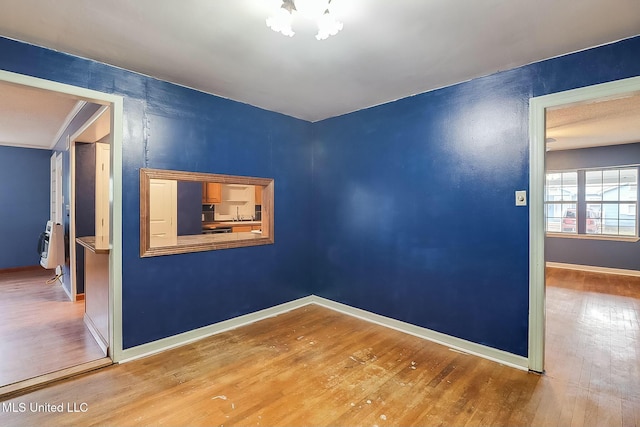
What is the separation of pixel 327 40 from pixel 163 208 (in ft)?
12.1

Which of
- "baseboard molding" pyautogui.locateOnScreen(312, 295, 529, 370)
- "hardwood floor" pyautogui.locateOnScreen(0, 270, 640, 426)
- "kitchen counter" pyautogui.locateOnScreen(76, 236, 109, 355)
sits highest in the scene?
"kitchen counter" pyautogui.locateOnScreen(76, 236, 109, 355)

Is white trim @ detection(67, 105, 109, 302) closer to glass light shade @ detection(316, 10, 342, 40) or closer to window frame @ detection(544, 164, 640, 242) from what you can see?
glass light shade @ detection(316, 10, 342, 40)

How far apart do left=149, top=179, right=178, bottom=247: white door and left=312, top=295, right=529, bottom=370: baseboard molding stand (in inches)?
106

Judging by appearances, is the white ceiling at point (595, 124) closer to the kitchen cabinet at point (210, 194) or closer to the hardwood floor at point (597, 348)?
the hardwood floor at point (597, 348)

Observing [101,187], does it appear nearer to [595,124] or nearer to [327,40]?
[327,40]

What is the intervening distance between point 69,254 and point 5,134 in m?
2.54

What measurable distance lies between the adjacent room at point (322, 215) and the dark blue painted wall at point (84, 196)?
25 mm

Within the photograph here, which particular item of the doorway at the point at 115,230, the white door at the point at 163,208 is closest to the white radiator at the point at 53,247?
the white door at the point at 163,208

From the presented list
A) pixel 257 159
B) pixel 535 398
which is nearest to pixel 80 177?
pixel 257 159

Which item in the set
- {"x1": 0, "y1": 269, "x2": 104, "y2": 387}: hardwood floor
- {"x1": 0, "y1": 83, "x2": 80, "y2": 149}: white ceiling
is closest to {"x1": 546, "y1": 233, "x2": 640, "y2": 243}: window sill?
{"x1": 0, "y1": 269, "x2": 104, "y2": 387}: hardwood floor

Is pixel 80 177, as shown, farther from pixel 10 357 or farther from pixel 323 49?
pixel 323 49

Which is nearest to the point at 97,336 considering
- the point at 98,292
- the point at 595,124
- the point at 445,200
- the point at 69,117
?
the point at 98,292

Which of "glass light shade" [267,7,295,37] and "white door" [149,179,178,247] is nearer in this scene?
"glass light shade" [267,7,295,37]

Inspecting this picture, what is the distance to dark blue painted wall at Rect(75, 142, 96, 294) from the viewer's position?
4.20m
